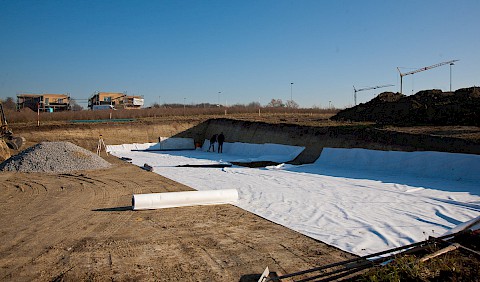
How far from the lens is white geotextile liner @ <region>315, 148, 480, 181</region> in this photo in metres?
10.7

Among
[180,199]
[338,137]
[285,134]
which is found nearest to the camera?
[180,199]

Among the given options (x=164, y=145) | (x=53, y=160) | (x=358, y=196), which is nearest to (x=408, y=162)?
(x=358, y=196)

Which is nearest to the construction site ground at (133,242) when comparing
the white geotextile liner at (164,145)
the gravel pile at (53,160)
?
the gravel pile at (53,160)

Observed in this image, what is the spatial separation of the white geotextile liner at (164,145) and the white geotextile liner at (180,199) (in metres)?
16.8

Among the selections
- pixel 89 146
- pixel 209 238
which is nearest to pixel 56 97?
pixel 89 146

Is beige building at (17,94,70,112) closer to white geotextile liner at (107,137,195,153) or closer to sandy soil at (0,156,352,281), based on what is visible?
white geotextile liner at (107,137,195,153)

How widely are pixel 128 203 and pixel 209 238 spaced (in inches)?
127

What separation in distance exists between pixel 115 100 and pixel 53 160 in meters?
38.1

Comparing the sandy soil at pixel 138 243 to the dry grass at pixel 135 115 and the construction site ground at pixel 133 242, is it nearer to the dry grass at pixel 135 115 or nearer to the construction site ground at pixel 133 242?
the construction site ground at pixel 133 242

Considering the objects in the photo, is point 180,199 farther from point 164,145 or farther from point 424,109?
point 164,145

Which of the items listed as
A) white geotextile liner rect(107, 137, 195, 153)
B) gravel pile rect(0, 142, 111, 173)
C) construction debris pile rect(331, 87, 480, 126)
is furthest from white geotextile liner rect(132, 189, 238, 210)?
white geotextile liner rect(107, 137, 195, 153)

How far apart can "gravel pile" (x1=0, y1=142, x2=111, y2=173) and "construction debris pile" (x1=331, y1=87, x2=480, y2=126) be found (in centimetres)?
1366

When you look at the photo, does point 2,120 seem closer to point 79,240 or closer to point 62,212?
point 62,212

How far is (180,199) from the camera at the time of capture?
8.17m
